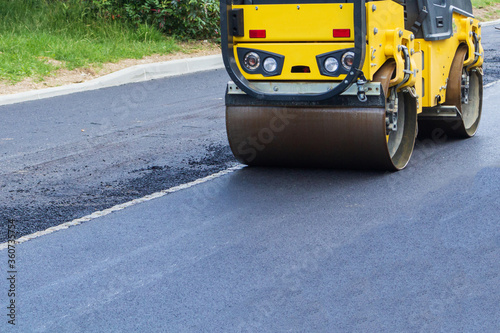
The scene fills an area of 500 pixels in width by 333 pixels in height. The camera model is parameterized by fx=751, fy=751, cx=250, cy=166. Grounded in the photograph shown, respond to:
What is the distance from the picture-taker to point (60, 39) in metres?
14.3

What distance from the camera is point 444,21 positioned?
7.26 m

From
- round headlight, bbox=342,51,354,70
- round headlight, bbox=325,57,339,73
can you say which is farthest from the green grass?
round headlight, bbox=342,51,354,70

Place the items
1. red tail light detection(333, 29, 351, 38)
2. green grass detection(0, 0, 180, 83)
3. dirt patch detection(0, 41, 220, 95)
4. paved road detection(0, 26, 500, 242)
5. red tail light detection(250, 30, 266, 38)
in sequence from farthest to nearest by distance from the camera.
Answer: green grass detection(0, 0, 180, 83)
dirt patch detection(0, 41, 220, 95)
red tail light detection(250, 30, 266, 38)
paved road detection(0, 26, 500, 242)
red tail light detection(333, 29, 351, 38)

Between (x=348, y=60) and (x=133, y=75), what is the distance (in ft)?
25.4

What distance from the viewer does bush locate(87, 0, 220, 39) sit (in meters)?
16.4

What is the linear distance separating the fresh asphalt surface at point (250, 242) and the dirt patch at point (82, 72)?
365 cm

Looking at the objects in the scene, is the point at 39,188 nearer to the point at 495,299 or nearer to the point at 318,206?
the point at 318,206

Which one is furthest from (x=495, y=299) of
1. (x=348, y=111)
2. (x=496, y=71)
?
(x=496, y=71)

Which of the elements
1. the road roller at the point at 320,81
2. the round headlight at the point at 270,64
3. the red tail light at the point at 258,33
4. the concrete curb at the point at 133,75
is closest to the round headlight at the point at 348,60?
the road roller at the point at 320,81

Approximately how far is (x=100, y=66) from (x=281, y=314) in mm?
10165

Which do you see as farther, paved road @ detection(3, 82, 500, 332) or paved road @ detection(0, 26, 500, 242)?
paved road @ detection(0, 26, 500, 242)

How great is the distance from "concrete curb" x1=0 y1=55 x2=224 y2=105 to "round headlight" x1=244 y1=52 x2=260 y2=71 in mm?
5644

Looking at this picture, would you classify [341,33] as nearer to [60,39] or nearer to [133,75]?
[133,75]

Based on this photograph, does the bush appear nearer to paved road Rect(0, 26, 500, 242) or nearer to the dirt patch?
the dirt patch
